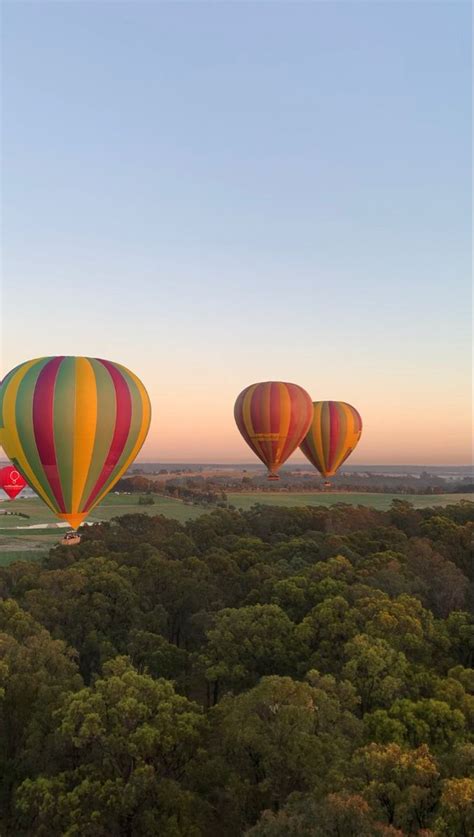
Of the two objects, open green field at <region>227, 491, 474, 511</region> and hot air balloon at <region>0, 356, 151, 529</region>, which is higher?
hot air balloon at <region>0, 356, 151, 529</region>

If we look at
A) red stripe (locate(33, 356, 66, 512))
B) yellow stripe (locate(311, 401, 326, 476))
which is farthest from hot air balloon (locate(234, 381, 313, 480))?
red stripe (locate(33, 356, 66, 512))

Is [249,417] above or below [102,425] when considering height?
above

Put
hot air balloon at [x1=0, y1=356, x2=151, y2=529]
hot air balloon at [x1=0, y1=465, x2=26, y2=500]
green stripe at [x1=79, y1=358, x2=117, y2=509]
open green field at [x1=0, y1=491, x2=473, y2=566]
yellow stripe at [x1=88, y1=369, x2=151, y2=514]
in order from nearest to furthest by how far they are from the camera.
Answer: hot air balloon at [x1=0, y1=356, x2=151, y2=529] → green stripe at [x1=79, y1=358, x2=117, y2=509] → yellow stripe at [x1=88, y1=369, x2=151, y2=514] → open green field at [x1=0, y1=491, x2=473, y2=566] → hot air balloon at [x1=0, y1=465, x2=26, y2=500]

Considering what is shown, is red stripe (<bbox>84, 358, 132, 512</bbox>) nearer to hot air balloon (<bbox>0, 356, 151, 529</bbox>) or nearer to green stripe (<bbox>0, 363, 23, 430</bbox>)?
hot air balloon (<bbox>0, 356, 151, 529</bbox>)

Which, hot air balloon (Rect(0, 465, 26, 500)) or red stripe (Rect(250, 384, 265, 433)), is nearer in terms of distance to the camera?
red stripe (Rect(250, 384, 265, 433))

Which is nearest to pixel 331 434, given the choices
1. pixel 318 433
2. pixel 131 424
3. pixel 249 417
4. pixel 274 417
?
pixel 318 433

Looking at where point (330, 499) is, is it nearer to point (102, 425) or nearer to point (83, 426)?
point (102, 425)

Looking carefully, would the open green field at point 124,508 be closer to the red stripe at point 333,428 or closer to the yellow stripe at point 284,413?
the yellow stripe at point 284,413
